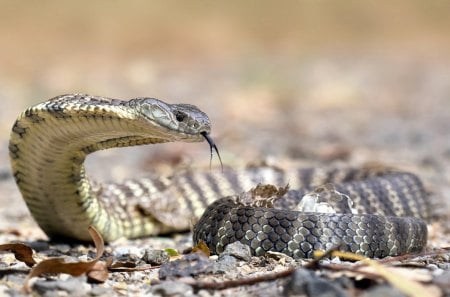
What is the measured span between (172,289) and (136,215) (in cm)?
323

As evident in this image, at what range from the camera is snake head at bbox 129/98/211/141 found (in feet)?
16.5

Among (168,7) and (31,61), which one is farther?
(168,7)

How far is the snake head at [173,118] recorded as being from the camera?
5035mm

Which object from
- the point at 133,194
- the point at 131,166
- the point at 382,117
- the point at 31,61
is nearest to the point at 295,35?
the point at 31,61

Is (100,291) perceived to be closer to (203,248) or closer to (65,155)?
(203,248)

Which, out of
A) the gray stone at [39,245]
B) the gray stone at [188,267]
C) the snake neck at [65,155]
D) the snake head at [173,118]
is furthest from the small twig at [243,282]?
the gray stone at [39,245]

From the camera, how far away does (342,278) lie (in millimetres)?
4047

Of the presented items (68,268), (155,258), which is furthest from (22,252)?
(155,258)

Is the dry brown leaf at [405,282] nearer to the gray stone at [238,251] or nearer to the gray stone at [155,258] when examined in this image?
the gray stone at [238,251]

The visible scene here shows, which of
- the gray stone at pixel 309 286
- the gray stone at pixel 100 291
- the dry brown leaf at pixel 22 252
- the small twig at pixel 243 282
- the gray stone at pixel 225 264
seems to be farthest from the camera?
the dry brown leaf at pixel 22 252

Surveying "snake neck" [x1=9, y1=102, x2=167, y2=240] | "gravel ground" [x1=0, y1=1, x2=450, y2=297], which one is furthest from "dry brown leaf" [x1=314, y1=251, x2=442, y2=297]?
"snake neck" [x1=9, y1=102, x2=167, y2=240]

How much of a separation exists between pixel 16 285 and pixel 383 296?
1704mm

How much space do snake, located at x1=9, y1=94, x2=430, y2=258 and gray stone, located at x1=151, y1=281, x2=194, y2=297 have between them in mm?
761

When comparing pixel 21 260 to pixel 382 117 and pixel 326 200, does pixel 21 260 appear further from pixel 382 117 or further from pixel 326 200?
pixel 382 117
